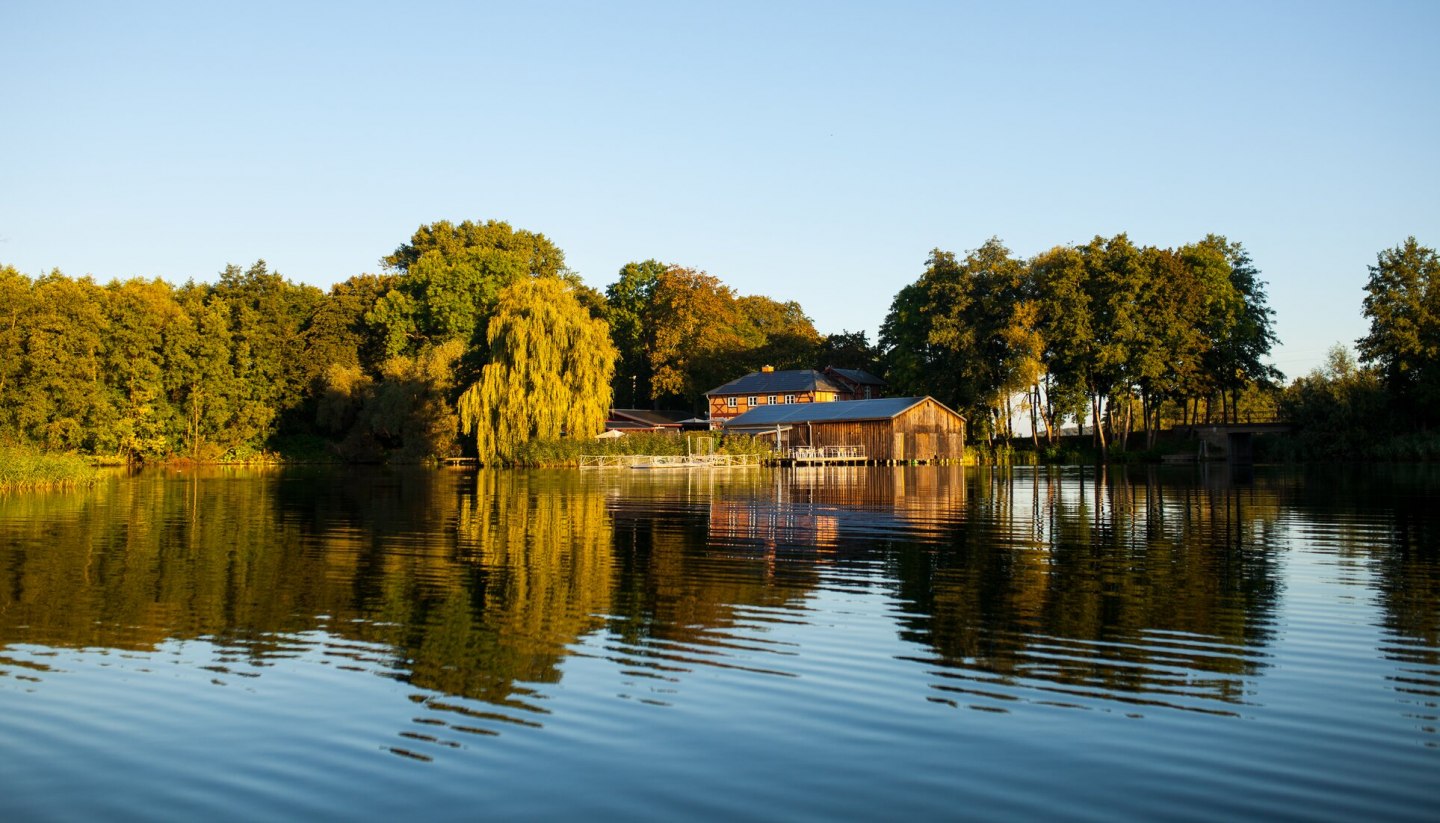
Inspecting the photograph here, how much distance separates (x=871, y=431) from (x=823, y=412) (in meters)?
4.37

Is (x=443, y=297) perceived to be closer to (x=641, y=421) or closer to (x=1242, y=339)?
(x=641, y=421)

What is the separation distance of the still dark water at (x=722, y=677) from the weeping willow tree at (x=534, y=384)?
42824mm

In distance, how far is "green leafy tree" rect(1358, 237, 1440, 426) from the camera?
6412 centimetres

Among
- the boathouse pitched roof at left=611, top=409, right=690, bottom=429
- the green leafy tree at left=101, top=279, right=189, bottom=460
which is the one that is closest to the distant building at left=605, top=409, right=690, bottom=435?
the boathouse pitched roof at left=611, top=409, right=690, bottom=429

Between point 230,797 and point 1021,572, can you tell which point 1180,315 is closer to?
point 1021,572

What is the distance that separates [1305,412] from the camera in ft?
230

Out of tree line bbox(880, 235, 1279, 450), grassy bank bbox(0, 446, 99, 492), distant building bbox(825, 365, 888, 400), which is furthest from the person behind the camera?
distant building bbox(825, 365, 888, 400)

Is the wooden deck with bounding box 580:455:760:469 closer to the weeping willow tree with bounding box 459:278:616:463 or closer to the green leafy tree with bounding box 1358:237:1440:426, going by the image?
the weeping willow tree with bounding box 459:278:616:463

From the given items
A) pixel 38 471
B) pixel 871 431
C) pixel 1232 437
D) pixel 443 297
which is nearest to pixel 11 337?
pixel 38 471

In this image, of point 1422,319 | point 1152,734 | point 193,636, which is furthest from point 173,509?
point 1422,319

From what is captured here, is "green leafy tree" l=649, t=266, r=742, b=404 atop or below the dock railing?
atop

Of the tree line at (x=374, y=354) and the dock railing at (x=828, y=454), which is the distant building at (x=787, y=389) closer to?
the tree line at (x=374, y=354)

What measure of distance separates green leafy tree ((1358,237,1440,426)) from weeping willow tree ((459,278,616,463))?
47.5 meters

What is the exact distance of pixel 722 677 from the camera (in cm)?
938
